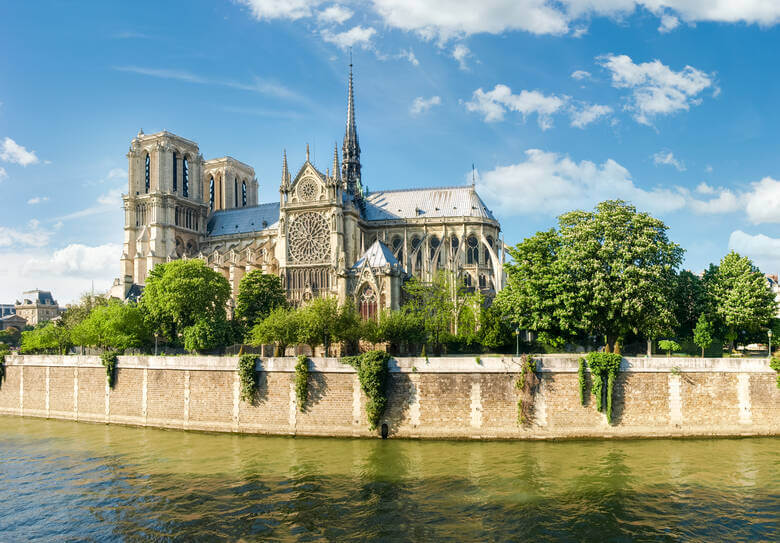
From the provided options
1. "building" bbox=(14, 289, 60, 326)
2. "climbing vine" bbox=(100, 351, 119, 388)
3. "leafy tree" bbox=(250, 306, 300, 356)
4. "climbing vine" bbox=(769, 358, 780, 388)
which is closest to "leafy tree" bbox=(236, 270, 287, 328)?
"leafy tree" bbox=(250, 306, 300, 356)

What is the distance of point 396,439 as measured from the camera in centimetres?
3234

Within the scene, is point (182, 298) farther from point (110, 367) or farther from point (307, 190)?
point (307, 190)

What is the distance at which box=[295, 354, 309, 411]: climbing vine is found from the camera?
33844mm

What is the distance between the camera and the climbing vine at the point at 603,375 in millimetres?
31281

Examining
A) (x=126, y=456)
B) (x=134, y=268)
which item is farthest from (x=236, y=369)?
(x=134, y=268)

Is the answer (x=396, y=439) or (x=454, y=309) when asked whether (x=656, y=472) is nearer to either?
(x=396, y=439)

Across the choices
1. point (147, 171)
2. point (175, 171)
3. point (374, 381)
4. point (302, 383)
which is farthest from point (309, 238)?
point (374, 381)

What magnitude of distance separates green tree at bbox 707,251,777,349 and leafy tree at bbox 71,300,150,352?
42377 millimetres

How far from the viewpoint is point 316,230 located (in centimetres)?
6844

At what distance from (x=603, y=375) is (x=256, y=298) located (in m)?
34.0

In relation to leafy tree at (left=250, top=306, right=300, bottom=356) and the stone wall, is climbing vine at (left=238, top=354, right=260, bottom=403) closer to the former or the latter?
the stone wall

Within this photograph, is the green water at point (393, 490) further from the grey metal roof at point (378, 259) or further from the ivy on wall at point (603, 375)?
the grey metal roof at point (378, 259)

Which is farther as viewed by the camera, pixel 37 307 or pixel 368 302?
pixel 37 307

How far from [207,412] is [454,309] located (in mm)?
21604
